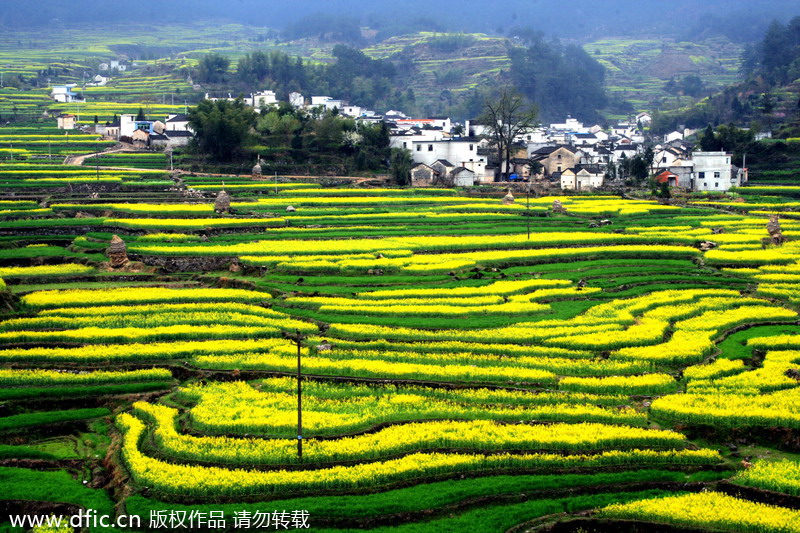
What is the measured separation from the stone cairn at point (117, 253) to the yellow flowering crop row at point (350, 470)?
933 inches

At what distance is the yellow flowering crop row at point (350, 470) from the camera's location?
21.1 meters

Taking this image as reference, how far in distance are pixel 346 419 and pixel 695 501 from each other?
371 inches

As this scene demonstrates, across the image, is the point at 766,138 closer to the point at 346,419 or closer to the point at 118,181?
the point at 118,181

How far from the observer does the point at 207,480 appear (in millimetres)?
21297

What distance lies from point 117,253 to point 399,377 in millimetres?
22309

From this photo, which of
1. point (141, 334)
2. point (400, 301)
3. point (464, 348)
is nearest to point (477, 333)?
point (464, 348)

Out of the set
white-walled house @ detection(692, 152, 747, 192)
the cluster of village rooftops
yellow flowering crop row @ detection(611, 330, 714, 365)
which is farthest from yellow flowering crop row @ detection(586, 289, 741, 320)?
white-walled house @ detection(692, 152, 747, 192)

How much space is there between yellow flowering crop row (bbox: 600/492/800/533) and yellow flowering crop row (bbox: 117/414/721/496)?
2.02 meters

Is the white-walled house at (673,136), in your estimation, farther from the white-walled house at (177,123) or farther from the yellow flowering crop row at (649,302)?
the yellow flowering crop row at (649,302)

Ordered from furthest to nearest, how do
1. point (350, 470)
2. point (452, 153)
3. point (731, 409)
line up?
point (452, 153)
point (731, 409)
point (350, 470)

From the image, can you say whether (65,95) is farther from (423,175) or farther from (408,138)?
(423,175)

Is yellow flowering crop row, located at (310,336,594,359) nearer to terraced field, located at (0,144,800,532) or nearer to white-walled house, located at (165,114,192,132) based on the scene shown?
terraced field, located at (0,144,800,532)

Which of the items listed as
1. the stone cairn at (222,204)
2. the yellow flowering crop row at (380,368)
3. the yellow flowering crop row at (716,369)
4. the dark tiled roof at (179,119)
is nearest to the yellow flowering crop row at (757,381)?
the yellow flowering crop row at (716,369)

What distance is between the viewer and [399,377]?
29484 millimetres
